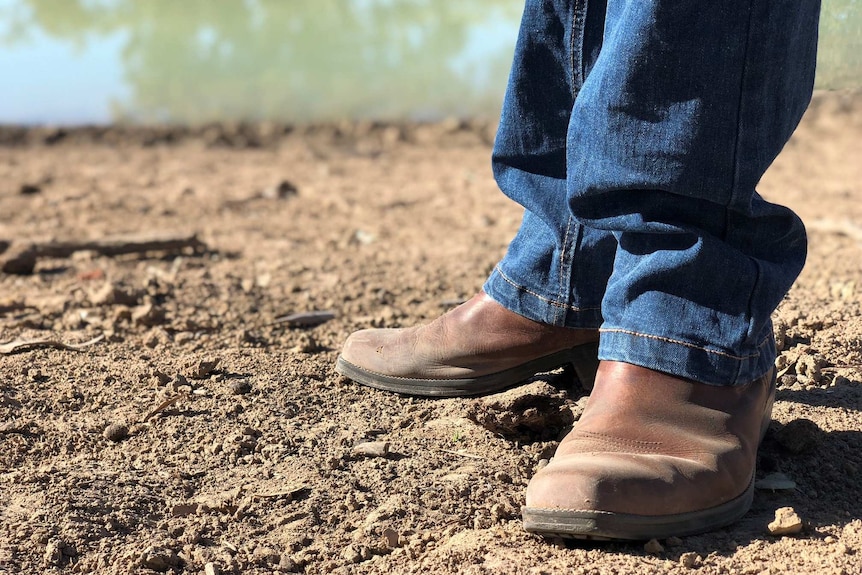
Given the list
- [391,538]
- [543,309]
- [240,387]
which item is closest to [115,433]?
[240,387]

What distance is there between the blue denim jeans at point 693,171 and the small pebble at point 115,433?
91 centimetres

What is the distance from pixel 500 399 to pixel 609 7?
776 mm

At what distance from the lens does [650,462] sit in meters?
1.37

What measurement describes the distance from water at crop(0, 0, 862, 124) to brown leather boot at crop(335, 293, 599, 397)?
4.41 metres

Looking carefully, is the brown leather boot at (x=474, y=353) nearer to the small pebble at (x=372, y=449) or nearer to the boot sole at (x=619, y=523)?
the small pebble at (x=372, y=449)

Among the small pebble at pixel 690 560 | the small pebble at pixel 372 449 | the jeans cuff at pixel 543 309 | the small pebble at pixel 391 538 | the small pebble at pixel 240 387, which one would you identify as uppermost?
the jeans cuff at pixel 543 309

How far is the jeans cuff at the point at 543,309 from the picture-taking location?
175cm

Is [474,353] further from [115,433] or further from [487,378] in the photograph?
[115,433]

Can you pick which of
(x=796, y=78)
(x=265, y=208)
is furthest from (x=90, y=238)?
(x=796, y=78)

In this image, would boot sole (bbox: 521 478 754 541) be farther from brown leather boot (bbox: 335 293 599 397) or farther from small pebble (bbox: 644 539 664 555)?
brown leather boot (bbox: 335 293 599 397)

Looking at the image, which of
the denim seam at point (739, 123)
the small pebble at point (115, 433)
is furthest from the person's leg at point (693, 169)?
the small pebble at point (115, 433)

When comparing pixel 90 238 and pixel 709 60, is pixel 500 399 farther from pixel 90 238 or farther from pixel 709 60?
pixel 90 238

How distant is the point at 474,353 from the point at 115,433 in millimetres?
694

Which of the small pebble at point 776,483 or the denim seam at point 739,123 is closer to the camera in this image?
the denim seam at point 739,123
